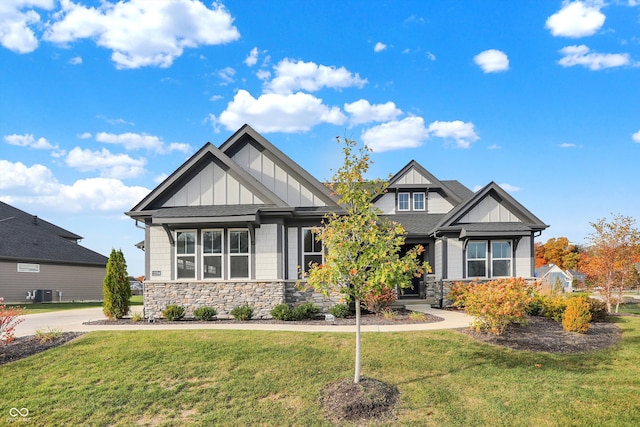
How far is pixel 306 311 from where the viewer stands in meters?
13.5

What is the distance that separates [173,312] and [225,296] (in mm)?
1667

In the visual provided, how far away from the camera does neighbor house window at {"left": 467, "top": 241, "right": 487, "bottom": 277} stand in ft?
58.1

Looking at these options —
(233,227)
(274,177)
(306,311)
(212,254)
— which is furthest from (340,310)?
(274,177)

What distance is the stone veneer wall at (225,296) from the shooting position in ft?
46.3

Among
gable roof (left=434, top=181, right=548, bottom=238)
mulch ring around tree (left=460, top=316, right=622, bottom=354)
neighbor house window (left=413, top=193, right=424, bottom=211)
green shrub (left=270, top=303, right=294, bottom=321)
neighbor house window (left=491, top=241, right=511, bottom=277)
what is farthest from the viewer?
neighbor house window (left=413, top=193, right=424, bottom=211)


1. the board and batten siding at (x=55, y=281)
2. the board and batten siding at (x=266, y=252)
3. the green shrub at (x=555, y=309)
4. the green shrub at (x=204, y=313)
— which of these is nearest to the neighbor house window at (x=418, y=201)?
the green shrub at (x=555, y=309)

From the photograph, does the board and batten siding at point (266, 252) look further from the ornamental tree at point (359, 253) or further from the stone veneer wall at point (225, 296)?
the ornamental tree at point (359, 253)

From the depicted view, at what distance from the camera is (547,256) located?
60531 mm

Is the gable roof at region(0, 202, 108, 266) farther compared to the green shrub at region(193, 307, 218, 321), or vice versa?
the gable roof at region(0, 202, 108, 266)

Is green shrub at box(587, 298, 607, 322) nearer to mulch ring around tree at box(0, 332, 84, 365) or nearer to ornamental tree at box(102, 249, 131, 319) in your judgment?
ornamental tree at box(102, 249, 131, 319)

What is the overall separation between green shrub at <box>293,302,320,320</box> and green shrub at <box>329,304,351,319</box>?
18.8 inches

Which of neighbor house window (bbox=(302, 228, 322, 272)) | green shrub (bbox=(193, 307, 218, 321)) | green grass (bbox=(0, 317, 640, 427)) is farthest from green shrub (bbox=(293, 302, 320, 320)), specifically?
green grass (bbox=(0, 317, 640, 427))

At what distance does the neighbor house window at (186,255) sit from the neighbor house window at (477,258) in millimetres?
10771

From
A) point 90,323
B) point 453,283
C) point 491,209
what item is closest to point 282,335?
point 90,323
